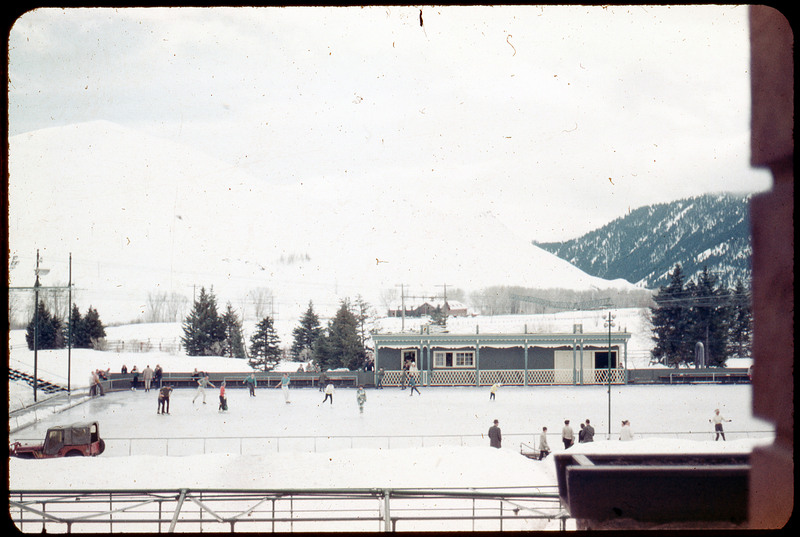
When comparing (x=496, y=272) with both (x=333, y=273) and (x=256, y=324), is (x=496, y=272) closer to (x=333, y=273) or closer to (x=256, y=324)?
(x=333, y=273)

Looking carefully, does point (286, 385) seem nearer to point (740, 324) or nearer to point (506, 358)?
point (506, 358)

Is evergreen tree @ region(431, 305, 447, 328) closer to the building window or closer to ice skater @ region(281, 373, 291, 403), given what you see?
the building window

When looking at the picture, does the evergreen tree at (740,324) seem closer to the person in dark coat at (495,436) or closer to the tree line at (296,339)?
the person in dark coat at (495,436)

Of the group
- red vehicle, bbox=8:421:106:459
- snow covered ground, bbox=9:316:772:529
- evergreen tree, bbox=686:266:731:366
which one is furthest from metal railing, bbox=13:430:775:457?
evergreen tree, bbox=686:266:731:366

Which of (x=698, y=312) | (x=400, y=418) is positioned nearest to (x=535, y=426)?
(x=400, y=418)

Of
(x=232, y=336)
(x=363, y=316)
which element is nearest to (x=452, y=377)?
(x=363, y=316)
